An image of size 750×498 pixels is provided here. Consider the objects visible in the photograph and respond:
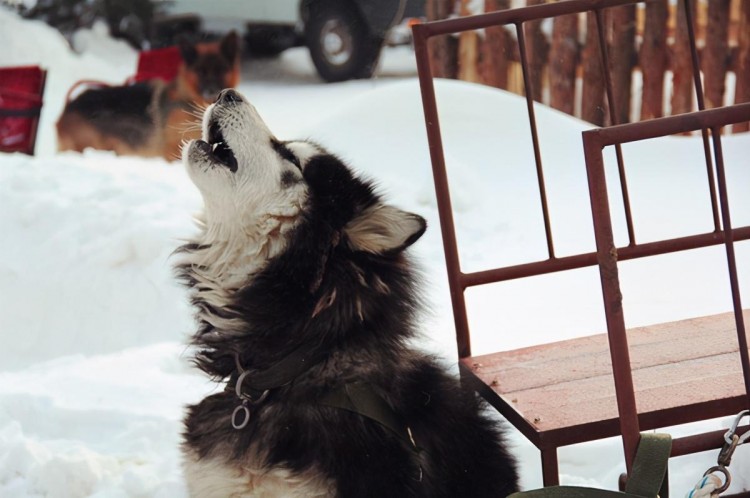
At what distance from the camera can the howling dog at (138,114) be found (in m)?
7.37

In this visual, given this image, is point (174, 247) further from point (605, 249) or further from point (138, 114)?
point (605, 249)

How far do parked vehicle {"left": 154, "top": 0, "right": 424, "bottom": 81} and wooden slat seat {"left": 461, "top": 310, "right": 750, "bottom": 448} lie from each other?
213 inches

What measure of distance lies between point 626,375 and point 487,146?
16.3 feet

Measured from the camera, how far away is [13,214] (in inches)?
216

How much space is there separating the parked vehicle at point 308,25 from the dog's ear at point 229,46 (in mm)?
177

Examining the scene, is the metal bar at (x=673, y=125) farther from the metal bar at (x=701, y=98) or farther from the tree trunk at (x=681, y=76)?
the tree trunk at (x=681, y=76)

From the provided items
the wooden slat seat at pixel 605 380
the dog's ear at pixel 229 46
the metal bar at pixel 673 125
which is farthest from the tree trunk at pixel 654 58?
the metal bar at pixel 673 125

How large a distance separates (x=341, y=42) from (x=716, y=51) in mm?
3206

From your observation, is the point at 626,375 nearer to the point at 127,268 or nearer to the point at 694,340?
the point at 694,340

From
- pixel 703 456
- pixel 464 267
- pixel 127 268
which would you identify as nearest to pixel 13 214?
pixel 127 268

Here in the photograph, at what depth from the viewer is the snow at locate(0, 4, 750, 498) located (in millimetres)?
3238

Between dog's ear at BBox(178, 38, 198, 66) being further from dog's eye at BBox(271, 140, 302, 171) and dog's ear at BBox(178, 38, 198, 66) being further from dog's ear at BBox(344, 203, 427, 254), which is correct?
dog's ear at BBox(344, 203, 427, 254)

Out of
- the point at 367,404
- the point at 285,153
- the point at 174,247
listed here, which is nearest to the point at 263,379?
the point at 367,404

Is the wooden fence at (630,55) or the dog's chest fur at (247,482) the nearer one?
the dog's chest fur at (247,482)
